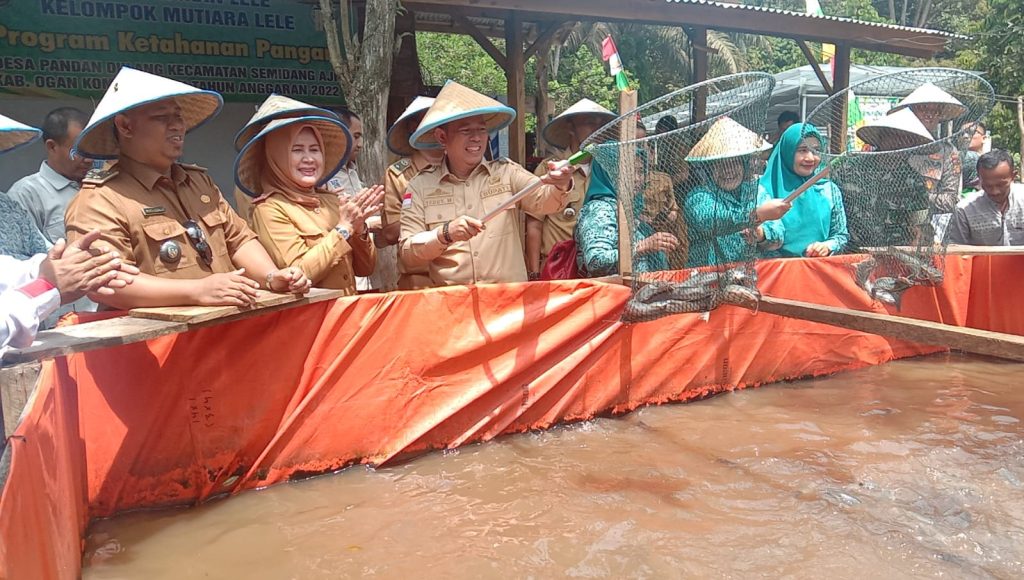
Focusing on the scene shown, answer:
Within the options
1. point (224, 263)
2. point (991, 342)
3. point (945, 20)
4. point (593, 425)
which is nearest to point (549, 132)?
point (593, 425)

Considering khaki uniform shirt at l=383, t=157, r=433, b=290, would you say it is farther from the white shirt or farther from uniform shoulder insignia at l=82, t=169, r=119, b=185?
the white shirt

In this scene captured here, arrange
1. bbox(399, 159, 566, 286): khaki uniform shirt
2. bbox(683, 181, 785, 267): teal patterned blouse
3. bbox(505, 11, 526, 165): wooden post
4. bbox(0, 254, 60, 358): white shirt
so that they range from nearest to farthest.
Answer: bbox(0, 254, 60, 358): white shirt
bbox(683, 181, 785, 267): teal patterned blouse
bbox(399, 159, 566, 286): khaki uniform shirt
bbox(505, 11, 526, 165): wooden post

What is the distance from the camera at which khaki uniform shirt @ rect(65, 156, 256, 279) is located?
102 inches

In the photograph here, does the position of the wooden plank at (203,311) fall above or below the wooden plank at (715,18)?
below

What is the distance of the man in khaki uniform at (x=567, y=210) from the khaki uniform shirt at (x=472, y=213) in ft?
2.62

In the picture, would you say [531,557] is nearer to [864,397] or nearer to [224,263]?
[224,263]

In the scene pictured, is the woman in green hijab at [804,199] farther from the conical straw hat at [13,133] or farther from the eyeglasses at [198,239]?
the conical straw hat at [13,133]

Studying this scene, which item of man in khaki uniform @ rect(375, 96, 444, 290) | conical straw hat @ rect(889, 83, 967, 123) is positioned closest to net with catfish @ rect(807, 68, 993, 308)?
conical straw hat @ rect(889, 83, 967, 123)

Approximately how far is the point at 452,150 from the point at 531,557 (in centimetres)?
195

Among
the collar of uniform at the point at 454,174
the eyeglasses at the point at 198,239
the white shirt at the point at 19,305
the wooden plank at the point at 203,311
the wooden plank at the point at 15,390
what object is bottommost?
the wooden plank at the point at 15,390

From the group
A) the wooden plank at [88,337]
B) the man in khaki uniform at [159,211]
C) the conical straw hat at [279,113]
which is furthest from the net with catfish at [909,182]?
the wooden plank at [88,337]

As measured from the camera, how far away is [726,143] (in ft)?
10.9

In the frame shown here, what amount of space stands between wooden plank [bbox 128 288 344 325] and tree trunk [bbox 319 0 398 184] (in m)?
2.50

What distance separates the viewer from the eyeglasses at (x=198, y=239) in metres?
2.85
